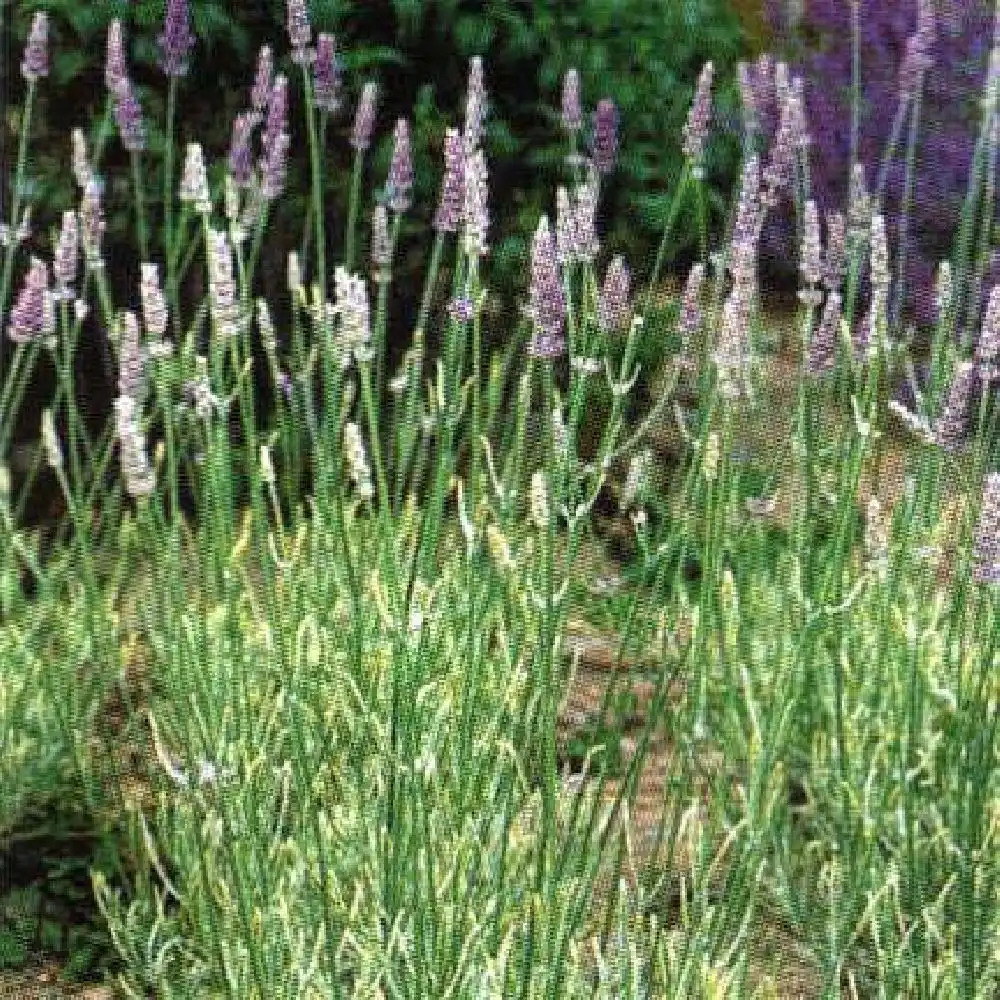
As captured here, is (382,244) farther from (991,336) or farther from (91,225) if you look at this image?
(991,336)

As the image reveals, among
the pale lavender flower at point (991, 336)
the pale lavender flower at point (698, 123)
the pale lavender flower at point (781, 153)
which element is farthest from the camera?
the pale lavender flower at point (781, 153)

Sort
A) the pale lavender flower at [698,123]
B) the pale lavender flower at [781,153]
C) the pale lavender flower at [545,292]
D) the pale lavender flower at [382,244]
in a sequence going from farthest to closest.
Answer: the pale lavender flower at [382,244]
the pale lavender flower at [781,153]
the pale lavender flower at [698,123]
the pale lavender flower at [545,292]

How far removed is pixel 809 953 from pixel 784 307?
9.91 feet

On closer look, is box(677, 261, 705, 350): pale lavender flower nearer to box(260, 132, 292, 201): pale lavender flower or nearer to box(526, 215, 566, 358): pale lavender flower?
box(526, 215, 566, 358): pale lavender flower

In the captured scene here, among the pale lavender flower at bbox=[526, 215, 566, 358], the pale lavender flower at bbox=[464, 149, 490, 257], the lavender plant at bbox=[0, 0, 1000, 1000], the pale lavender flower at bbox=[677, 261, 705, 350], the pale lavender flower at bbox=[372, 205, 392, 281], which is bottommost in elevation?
the lavender plant at bbox=[0, 0, 1000, 1000]

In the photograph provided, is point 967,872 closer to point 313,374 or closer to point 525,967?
point 525,967

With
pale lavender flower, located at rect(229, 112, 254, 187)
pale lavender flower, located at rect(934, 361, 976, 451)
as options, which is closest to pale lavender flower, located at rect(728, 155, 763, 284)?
pale lavender flower, located at rect(934, 361, 976, 451)

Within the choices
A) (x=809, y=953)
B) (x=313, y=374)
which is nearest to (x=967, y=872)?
(x=809, y=953)

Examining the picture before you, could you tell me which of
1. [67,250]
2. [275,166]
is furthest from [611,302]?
[67,250]

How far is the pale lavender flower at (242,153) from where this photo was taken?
3.00 metres

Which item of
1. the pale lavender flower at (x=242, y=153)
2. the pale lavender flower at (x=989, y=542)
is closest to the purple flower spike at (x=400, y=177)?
the pale lavender flower at (x=242, y=153)

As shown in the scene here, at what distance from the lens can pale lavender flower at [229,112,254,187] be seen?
3002 mm

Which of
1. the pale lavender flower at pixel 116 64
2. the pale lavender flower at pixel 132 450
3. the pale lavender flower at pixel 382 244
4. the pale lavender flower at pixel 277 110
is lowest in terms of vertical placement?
the pale lavender flower at pixel 132 450

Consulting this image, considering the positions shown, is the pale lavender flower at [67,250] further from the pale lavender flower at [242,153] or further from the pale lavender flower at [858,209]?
the pale lavender flower at [858,209]
